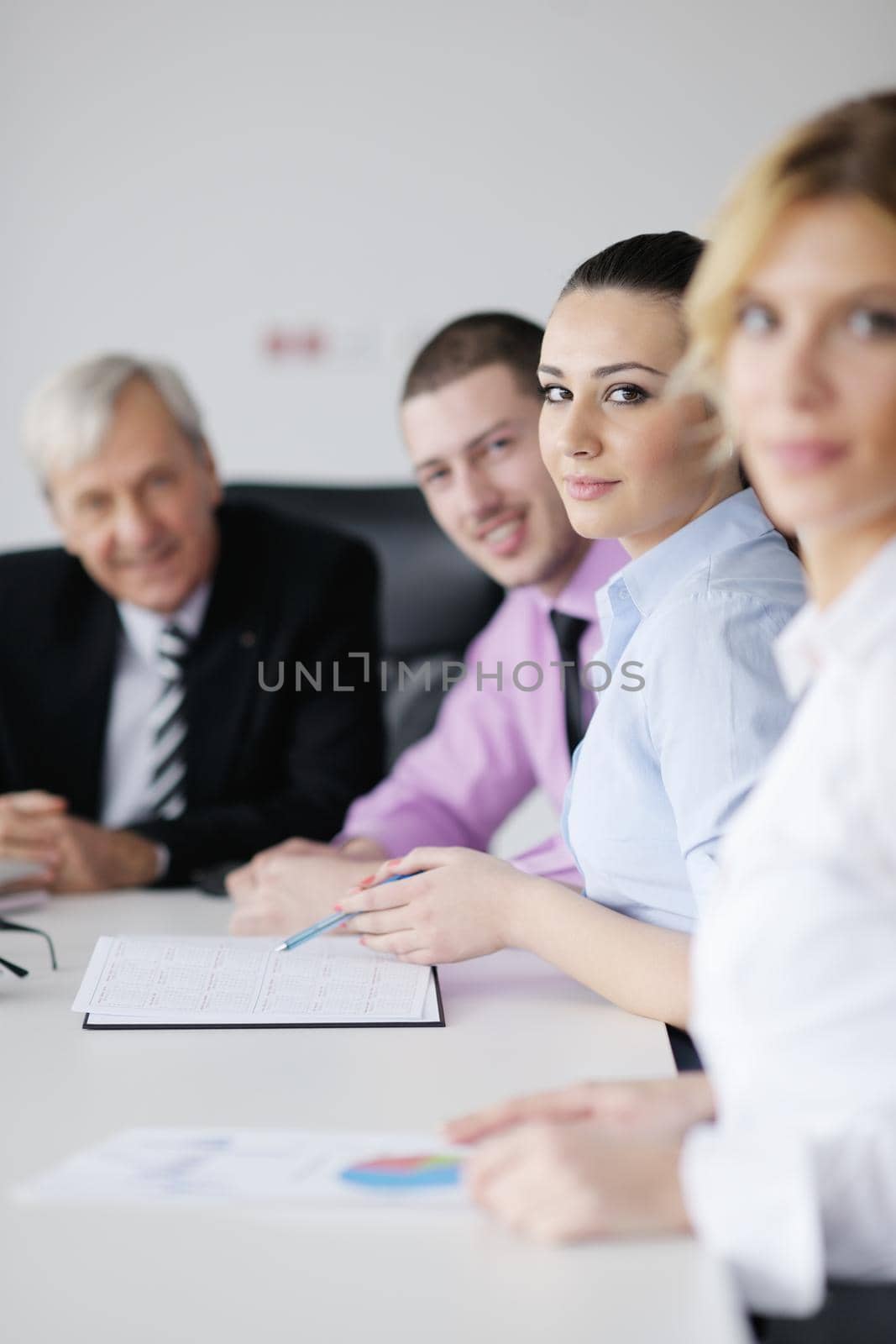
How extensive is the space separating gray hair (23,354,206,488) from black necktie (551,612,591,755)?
0.71 m

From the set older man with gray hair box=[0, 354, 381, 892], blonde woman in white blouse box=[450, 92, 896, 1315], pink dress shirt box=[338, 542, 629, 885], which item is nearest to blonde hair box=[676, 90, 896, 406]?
blonde woman in white blouse box=[450, 92, 896, 1315]

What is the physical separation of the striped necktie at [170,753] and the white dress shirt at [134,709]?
1cm

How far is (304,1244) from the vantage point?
2.21 feet

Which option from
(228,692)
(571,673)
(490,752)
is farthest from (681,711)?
(228,692)

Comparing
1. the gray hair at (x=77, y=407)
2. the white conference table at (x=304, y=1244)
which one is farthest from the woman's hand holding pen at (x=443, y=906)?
the gray hair at (x=77, y=407)

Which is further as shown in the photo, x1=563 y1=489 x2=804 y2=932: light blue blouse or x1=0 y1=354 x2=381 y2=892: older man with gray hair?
x1=0 y1=354 x2=381 y2=892: older man with gray hair

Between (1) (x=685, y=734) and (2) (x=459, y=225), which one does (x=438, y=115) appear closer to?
(2) (x=459, y=225)

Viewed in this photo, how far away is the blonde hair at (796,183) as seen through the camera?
25.6 inches

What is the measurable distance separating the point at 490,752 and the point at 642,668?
31.2 inches

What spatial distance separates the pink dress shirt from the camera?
1729mm

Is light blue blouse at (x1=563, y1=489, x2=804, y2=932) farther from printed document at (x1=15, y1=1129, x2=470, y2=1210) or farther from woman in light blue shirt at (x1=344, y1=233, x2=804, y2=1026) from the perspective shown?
printed document at (x1=15, y1=1129, x2=470, y2=1210)

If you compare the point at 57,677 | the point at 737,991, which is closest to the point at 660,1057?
Result: the point at 737,991

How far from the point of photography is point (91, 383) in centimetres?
196

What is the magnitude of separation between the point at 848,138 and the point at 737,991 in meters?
0.40
